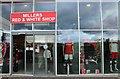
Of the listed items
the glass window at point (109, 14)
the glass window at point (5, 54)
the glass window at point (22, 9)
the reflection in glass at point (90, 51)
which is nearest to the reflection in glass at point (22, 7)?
the glass window at point (22, 9)

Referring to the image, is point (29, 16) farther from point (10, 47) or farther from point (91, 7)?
point (91, 7)

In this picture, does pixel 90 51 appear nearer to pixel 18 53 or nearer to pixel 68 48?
pixel 68 48

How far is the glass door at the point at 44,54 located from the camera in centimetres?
Answer: 1516

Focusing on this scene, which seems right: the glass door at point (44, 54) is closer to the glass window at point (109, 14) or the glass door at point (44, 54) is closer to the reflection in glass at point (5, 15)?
the reflection in glass at point (5, 15)

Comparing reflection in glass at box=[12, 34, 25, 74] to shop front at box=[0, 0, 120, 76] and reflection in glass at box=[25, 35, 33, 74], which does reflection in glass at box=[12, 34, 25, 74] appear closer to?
shop front at box=[0, 0, 120, 76]

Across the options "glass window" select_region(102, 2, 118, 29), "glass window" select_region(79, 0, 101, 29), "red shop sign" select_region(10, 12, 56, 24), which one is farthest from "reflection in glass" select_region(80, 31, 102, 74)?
"red shop sign" select_region(10, 12, 56, 24)

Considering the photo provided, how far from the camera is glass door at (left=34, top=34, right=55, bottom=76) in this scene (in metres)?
15.2

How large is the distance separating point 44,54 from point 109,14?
505 cm

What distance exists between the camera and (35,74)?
49.2ft

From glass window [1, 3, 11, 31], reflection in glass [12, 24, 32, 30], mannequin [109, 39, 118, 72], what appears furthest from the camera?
glass window [1, 3, 11, 31]

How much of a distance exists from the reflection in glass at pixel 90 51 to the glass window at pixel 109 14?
2.75 feet

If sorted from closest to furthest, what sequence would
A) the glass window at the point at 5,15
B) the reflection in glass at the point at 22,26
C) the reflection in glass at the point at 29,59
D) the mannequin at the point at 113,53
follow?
the mannequin at the point at 113,53 → the reflection in glass at the point at 29,59 → the reflection in glass at the point at 22,26 → the glass window at the point at 5,15

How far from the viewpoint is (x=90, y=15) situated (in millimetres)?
15391

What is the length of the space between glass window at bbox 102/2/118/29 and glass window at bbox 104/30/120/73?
0.41 meters
